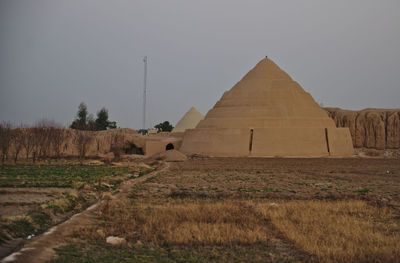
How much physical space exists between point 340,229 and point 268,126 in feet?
89.4

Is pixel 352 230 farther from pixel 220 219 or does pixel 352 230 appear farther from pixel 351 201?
pixel 351 201

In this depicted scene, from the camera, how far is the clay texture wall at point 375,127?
43.7 meters

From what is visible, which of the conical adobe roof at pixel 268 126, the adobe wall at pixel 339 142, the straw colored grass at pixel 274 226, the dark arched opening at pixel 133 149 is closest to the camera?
the straw colored grass at pixel 274 226

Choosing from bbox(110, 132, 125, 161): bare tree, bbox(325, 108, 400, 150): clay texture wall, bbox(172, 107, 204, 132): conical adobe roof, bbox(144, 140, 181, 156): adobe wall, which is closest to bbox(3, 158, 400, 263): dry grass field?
bbox(144, 140, 181, 156): adobe wall

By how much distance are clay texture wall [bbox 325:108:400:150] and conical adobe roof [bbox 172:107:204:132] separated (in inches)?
970

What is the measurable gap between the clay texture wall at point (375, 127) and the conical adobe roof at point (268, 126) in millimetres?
10065

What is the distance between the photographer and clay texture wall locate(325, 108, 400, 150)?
4369 cm

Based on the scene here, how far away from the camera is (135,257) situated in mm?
5852

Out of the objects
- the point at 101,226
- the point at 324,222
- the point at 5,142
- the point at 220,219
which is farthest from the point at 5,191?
the point at 5,142

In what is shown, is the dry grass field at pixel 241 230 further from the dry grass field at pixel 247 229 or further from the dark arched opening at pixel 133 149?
the dark arched opening at pixel 133 149

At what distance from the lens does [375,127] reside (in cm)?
4450

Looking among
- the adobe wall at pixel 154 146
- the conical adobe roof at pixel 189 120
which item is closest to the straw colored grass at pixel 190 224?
the adobe wall at pixel 154 146

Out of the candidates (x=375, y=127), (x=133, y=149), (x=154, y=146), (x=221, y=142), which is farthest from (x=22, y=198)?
(x=375, y=127)

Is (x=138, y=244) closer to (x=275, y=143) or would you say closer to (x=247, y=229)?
(x=247, y=229)
